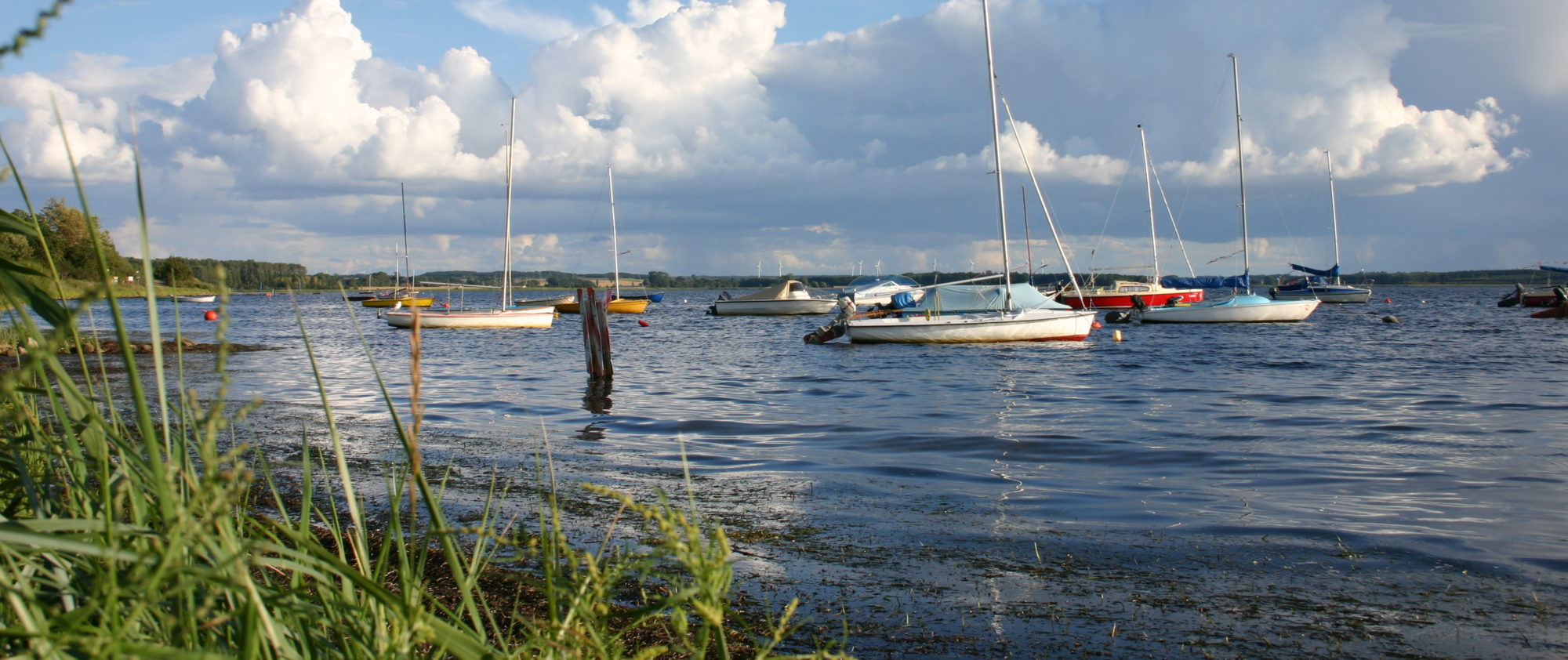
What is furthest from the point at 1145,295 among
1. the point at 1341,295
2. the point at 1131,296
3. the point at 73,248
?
the point at 73,248

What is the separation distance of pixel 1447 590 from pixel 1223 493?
9.76 ft

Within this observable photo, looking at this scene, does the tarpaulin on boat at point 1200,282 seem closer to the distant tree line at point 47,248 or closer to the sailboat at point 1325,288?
the sailboat at point 1325,288

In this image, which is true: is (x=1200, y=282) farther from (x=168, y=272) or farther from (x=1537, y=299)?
(x=168, y=272)

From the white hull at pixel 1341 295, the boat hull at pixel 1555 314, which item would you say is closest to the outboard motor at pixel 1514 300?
the white hull at pixel 1341 295

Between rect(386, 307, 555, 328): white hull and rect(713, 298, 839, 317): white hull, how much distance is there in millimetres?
22419

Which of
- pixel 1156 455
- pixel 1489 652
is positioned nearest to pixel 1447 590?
pixel 1489 652

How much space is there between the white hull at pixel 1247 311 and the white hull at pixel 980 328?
13.5 meters

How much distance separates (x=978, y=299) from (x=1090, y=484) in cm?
2190

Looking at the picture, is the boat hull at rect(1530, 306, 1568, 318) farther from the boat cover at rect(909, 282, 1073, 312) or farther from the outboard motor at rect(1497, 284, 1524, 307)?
the boat cover at rect(909, 282, 1073, 312)

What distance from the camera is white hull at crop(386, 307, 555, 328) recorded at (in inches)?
1639

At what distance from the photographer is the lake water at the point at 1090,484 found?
5031 millimetres

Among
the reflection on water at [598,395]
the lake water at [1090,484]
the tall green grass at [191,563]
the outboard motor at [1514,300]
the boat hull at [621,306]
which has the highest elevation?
the boat hull at [621,306]

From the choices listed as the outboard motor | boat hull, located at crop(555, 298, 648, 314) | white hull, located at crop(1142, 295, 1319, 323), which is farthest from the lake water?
the outboard motor

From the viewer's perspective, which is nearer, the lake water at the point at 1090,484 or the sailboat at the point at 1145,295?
the lake water at the point at 1090,484
